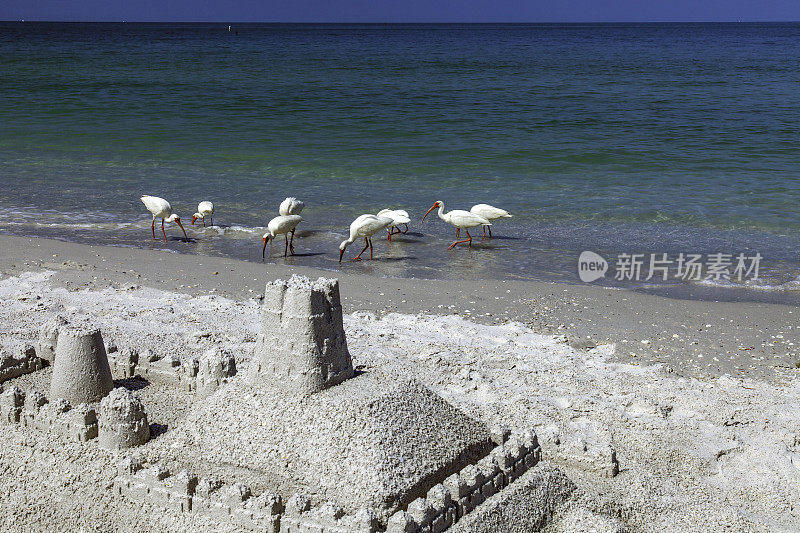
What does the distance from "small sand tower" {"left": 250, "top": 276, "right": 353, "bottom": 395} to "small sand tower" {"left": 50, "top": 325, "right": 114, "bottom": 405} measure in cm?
226

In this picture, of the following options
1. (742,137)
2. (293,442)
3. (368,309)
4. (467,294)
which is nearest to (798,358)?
(467,294)

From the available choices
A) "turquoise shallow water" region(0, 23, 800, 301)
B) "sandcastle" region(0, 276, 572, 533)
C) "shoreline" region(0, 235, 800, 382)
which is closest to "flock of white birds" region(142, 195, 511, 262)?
"turquoise shallow water" region(0, 23, 800, 301)

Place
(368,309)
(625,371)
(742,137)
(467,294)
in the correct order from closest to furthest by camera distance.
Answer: (625,371) → (368,309) → (467,294) → (742,137)

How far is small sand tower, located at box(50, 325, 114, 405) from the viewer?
841cm

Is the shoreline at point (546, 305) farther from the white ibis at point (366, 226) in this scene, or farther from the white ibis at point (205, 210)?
the white ibis at point (205, 210)

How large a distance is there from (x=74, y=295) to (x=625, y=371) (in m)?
8.47

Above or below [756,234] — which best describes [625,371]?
below

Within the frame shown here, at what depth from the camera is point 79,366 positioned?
8.44 m

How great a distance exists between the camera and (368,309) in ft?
42.9

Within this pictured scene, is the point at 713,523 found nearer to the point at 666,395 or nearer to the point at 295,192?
the point at 666,395

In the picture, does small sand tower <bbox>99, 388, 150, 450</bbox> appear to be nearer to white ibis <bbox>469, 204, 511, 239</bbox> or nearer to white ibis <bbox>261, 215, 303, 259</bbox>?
white ibis <bbox>261, 215, 303, 259</bbox>

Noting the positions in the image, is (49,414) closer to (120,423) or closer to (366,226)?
(120,423)

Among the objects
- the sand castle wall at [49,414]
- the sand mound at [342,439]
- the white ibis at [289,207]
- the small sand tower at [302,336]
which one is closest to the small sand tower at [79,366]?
the sand castle wall at [49,414]

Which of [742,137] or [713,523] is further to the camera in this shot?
[742,137]
